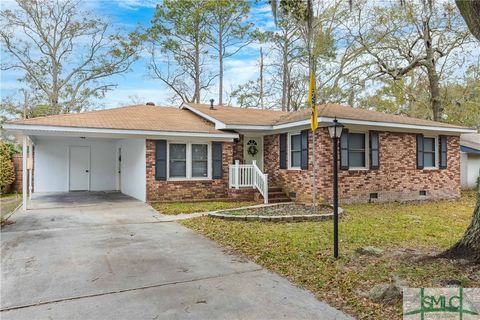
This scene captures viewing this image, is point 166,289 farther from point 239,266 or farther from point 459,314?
point 459,314

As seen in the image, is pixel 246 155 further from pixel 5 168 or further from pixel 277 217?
pixel 5 168

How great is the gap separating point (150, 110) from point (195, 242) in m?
9.89

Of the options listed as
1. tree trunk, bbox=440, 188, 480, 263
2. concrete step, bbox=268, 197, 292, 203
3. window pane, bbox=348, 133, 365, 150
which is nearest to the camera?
tree trunk, bbox=440, 188, 480, 263

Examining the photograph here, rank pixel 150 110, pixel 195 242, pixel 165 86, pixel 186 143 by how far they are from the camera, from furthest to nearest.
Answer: pixel 165 86 < pixel 150 110 < pixel 186 143 < pixel 195 242

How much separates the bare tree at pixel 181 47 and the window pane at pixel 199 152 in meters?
12.5

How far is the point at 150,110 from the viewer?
1505 centimetres

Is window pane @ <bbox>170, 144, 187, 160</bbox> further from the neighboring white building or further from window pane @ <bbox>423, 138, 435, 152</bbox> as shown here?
the neighboring white building

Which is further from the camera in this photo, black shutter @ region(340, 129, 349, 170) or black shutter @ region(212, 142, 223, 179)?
black shutter @ region(212, 142, 223, 179)

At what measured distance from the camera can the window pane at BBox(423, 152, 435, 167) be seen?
44.5 ft

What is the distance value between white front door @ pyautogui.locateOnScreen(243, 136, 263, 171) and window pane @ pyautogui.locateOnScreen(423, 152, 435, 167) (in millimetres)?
6558

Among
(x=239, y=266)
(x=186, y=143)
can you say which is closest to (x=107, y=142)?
(x=186, y=143)

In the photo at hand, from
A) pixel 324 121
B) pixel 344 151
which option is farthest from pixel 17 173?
pixel 344 151

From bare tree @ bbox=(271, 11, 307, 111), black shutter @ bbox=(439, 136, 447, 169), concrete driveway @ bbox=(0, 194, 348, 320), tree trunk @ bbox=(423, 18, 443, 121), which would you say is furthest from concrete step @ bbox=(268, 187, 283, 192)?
tree trunk @ bbox=(423, 18, 443, 121)

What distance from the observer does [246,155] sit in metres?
14.0
